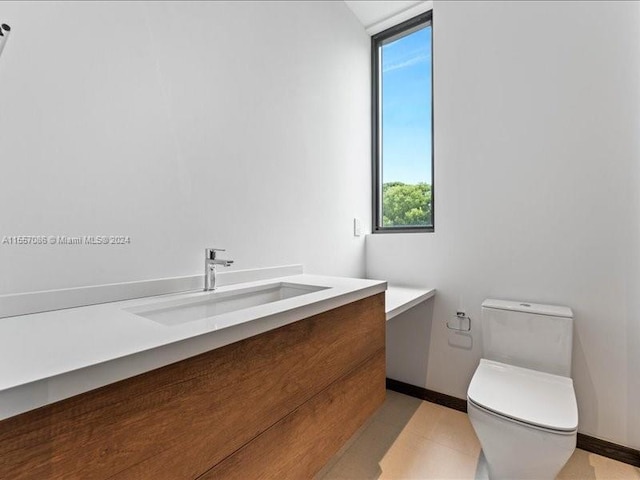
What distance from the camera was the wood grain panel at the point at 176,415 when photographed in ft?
1.46

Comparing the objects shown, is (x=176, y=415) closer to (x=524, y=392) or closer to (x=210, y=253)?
(x=210, y=253)

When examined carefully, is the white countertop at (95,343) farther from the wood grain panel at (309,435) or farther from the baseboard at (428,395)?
the baseboard at (428,395)

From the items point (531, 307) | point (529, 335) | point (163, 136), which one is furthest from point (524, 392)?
point (163, 136)

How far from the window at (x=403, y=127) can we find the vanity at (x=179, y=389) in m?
1.38

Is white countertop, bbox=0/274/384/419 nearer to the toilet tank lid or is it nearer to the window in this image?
the toilet tank lid

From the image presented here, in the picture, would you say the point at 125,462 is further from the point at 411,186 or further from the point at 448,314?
the point at 411,186

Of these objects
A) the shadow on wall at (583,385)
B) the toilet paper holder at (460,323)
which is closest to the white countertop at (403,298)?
the toilet paper holder at (460,323)

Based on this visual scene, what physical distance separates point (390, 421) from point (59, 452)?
178cm

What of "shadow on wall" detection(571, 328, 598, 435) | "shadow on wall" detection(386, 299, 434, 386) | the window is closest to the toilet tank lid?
"shadow on wall" detection(571, 328, 598, 435)

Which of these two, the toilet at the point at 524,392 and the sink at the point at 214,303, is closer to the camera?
the sink at the point at 214,303

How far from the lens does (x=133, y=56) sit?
1.05m

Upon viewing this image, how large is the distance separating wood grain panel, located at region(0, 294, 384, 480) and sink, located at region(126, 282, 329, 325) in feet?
1.39

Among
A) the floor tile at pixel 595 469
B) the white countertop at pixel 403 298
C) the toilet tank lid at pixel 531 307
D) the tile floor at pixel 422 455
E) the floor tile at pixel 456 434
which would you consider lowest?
the floor tile at pixel 595 469

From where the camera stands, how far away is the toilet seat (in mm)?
1175
